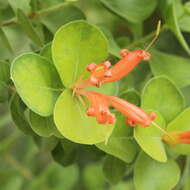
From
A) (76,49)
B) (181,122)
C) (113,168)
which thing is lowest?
(113,168)

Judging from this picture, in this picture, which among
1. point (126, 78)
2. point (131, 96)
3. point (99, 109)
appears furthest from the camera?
point (126, 78)

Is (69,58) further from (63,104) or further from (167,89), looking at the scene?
(167,89)

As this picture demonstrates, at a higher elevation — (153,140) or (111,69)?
(111,69)

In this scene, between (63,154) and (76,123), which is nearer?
(76,123)

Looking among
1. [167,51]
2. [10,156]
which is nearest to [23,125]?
[167,51]

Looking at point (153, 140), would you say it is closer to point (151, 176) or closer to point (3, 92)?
point (151, 176)

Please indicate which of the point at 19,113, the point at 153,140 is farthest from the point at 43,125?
the point at 153,140

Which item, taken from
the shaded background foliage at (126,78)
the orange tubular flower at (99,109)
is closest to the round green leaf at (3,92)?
the shaded background foliage at (126,78)

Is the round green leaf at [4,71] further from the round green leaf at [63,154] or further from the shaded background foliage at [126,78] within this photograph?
the round green leaf at [63,154]

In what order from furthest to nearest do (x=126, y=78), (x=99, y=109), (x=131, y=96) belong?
(x=126, y=78) < (x=131, y=96) < (x=99, y=109)
